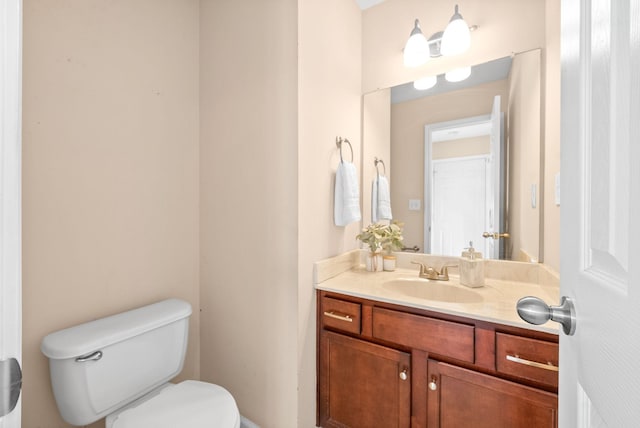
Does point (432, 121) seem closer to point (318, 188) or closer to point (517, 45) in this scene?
point (517, 45)

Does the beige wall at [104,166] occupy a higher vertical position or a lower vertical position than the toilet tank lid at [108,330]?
higher

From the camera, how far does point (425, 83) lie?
1.62 metres

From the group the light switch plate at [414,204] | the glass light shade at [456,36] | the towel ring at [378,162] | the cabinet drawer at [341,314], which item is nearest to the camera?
the cabinet drawer at [341,314]

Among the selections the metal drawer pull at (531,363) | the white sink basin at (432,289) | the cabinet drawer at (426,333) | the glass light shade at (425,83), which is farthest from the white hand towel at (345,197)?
the metal drawer pull at (531,363)

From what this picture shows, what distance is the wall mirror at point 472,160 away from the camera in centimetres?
135

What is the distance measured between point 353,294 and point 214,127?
120 cm

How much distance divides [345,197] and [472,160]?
717 mm

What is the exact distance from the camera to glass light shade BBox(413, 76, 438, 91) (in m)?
1.59

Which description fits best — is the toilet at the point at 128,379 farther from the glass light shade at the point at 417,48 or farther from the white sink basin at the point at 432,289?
the glass light shade at the point at 417,48

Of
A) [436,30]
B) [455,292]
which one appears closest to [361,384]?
[455,292]

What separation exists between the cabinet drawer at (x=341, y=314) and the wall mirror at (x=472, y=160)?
626 millimetres

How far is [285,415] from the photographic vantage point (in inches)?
52.6

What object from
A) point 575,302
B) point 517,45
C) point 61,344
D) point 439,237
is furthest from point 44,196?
point 517,45

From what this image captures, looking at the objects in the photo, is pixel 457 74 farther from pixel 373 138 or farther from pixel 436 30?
pixel 373 138
